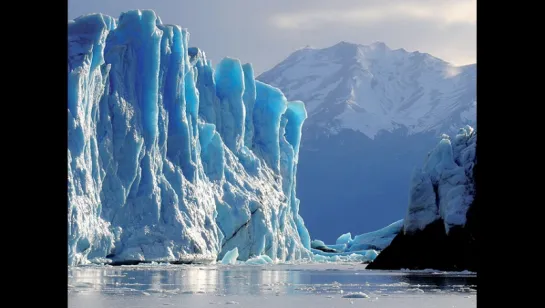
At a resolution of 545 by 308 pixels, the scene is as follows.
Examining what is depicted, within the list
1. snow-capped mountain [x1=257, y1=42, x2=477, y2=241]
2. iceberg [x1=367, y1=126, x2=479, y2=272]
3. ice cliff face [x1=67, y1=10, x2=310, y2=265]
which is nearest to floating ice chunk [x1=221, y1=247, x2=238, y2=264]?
ice cliff face [x1=67, y1=10, x2=310, y2=265]

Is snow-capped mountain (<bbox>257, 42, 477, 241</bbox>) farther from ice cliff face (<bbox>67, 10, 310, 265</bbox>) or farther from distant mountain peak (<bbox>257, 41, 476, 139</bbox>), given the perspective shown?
ice cliff face (<bbox>67, 10, 310, 265</bbox>)

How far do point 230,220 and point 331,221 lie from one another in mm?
46291

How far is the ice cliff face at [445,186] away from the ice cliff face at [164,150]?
22.7ft

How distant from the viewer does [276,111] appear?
1246 inches

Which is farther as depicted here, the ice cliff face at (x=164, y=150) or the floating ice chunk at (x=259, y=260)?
the floating ice chunk at (x=259, y=260)

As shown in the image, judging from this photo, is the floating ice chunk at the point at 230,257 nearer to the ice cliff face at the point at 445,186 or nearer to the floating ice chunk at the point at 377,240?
the ice cliff face at the point at 445,186

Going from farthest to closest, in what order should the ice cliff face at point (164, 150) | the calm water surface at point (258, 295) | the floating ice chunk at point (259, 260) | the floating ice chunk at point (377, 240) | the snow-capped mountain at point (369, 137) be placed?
1. the snow-capped mountain at point (369, 137)
2. the floating ice chunk at point (377, 240)
3. the floating ice chunk at point (259, 260)
4. the ice cliff face at point (164, 150)
5. the calm water surface at point (258, 295)

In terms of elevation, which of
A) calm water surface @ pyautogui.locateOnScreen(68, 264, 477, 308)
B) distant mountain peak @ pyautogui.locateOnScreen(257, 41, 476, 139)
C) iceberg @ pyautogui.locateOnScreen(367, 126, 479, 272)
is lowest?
calm water surface @ pyautogui.locateOnScreen(68, 264, 477, 308)

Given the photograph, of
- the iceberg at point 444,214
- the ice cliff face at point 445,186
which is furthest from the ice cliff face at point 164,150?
the ice cliff face at point 445,186

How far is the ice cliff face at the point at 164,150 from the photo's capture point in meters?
20.2

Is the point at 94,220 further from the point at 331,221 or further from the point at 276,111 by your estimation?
the point at 331,221

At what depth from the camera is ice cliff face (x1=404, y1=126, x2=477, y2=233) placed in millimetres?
19084

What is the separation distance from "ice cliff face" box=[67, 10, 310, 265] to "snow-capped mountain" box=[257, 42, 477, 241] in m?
42.0
